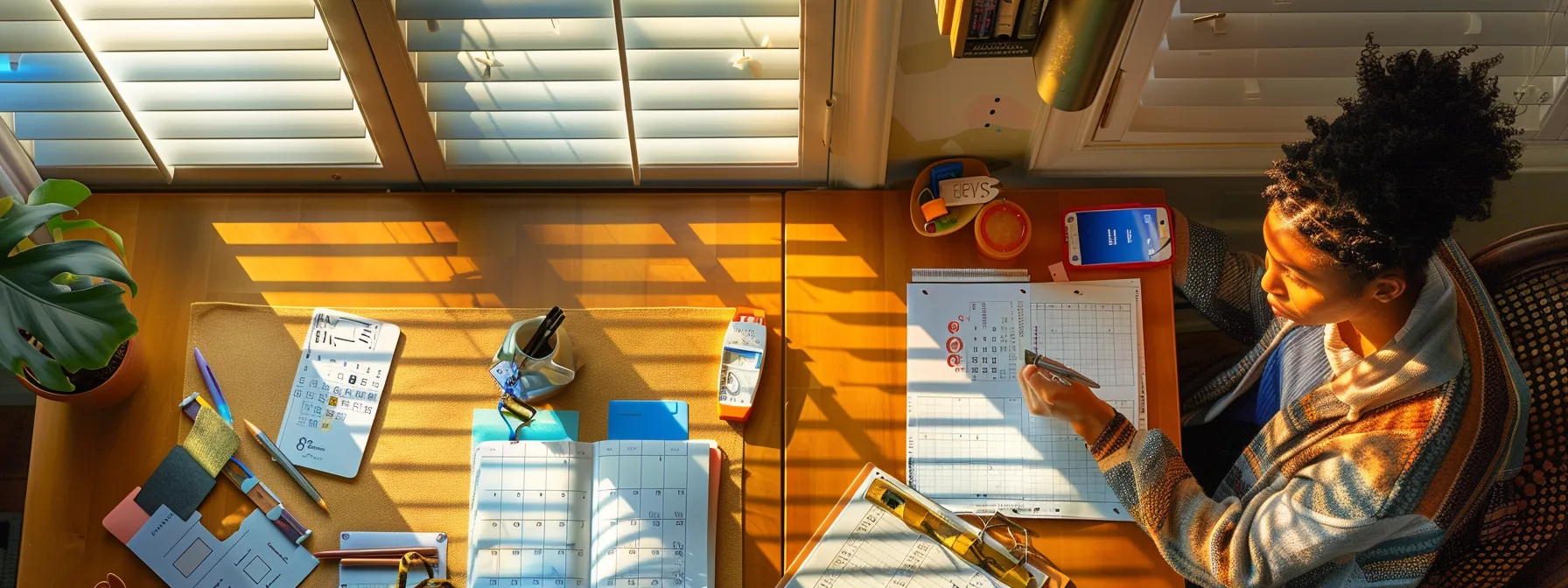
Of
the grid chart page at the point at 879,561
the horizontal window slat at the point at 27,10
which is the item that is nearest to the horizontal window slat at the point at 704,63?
the grid chart page at the point at 879,561

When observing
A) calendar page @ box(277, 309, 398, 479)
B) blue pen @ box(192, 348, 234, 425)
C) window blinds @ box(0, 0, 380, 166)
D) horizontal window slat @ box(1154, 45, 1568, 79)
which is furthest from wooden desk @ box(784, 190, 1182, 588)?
blue pen @ box(192, 348, 234, 425)

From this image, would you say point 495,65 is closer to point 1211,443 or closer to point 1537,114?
point 1211,443

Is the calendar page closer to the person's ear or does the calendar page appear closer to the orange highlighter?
the orange highlighter

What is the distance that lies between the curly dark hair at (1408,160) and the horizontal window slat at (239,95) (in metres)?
1.29

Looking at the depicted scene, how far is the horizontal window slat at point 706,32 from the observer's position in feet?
4.36

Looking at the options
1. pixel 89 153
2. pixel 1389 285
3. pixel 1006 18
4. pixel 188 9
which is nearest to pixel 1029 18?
pixel 1006 18

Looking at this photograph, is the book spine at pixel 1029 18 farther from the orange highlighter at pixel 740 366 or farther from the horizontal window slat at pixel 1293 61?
the orange highlighter at pixel 740 366

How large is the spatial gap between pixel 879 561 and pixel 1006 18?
2.43 ft

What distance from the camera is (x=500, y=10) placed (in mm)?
1308

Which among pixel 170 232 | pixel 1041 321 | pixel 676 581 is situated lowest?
pixel 676 581

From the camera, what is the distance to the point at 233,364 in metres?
1.48

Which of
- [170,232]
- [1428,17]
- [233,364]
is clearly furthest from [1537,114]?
[170,232]

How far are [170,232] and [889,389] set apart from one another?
3.75 ft

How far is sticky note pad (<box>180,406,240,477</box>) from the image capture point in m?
1.42
